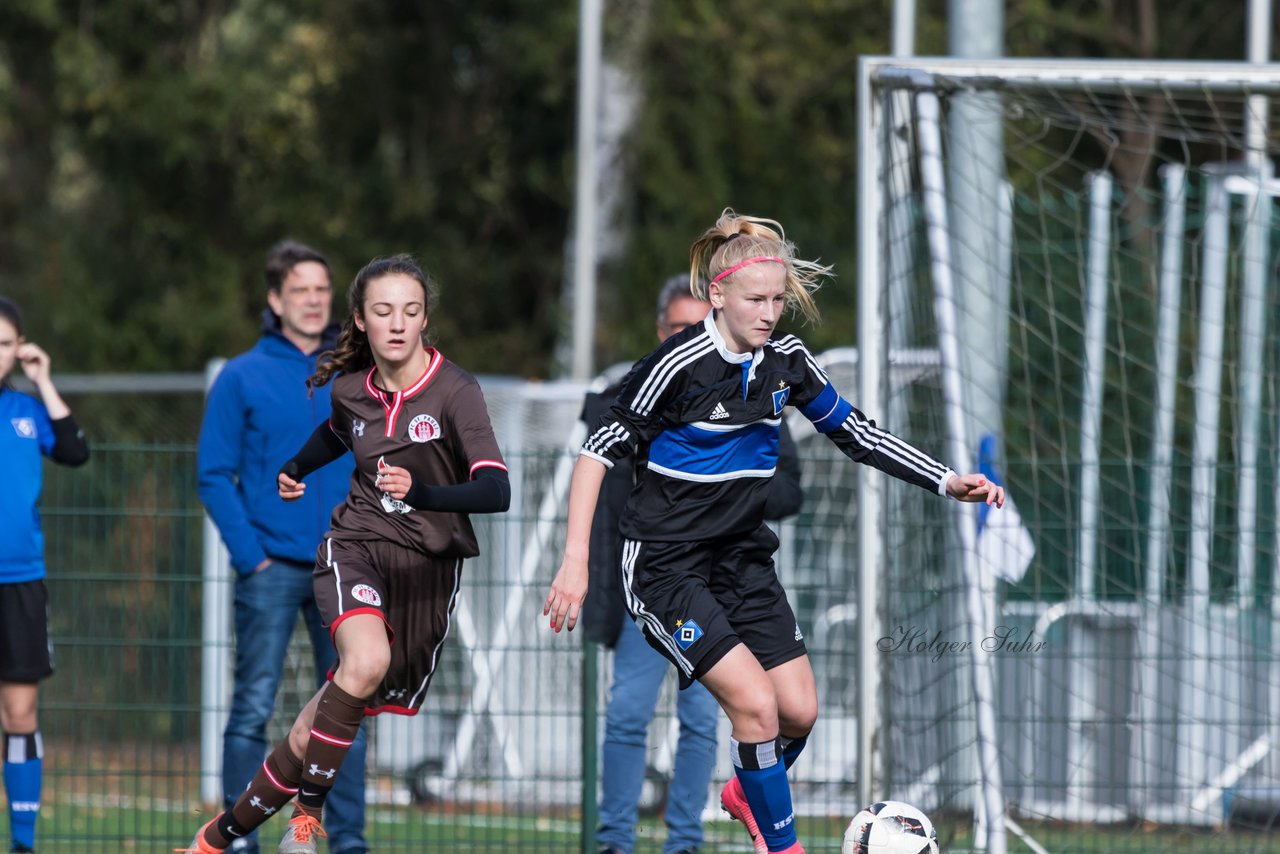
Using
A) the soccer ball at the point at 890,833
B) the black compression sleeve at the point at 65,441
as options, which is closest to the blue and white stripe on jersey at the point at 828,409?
the soccer ball at the point at 890,833

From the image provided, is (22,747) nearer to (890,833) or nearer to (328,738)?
(328,738)

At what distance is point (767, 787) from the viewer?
535cm

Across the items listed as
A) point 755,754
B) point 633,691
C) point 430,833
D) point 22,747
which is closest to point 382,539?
point 755,754

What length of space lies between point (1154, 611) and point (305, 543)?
4.77m

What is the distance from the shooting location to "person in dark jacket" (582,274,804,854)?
252 inches

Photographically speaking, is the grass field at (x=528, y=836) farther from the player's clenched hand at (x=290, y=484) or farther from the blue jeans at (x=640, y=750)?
the player's clenched hand at (x=290, y=484)

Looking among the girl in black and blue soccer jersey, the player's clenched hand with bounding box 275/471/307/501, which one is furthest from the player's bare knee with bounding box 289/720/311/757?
the girl in black and blue soccer jersey

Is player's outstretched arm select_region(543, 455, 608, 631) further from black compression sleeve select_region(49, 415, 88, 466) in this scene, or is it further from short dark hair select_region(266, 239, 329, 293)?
black compression sleeve select_region(49, 415, 88, 466)

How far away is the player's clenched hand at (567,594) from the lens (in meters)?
5.07

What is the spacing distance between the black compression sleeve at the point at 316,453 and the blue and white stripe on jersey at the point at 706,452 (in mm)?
1058

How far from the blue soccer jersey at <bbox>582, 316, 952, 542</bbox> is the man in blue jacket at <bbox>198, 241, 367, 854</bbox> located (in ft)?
4.86

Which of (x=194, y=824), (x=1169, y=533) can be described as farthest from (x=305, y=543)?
(x=1169, y=533)

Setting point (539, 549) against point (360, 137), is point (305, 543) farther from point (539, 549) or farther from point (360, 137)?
point (360, 137)

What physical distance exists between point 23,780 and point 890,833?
11.2ft
